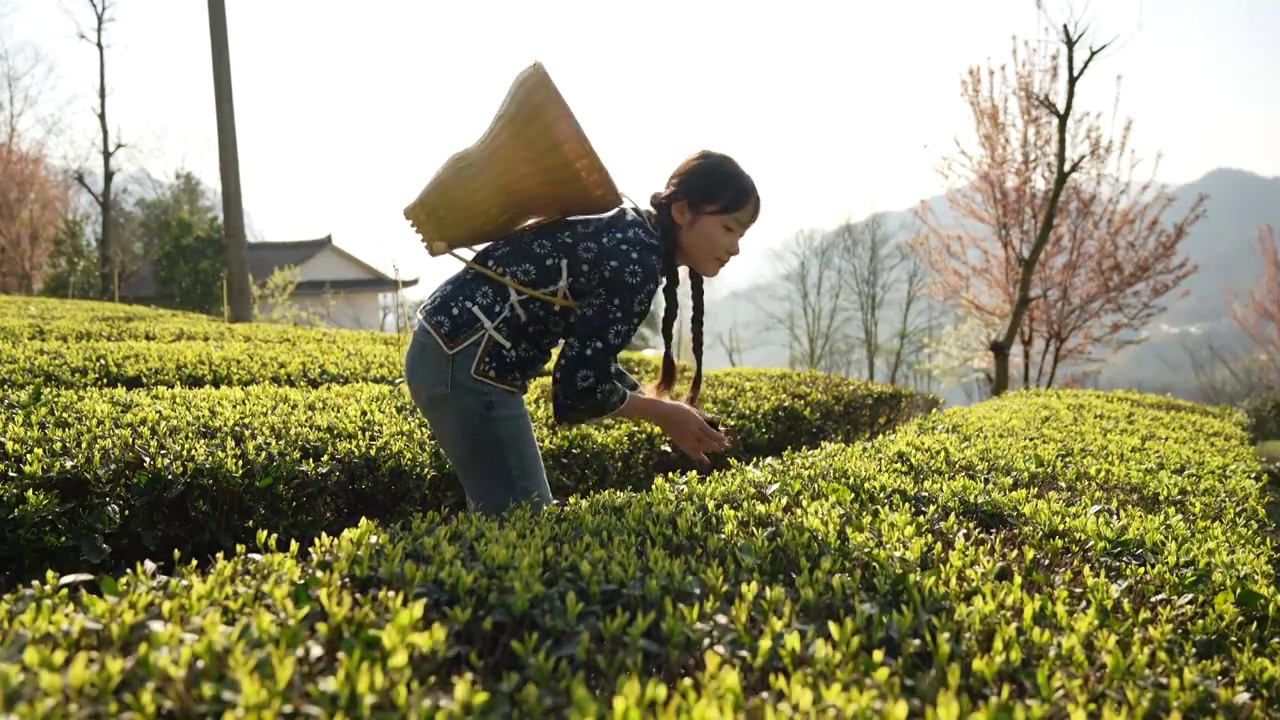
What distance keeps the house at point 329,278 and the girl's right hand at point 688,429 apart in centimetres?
3084

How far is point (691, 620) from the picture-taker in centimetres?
173

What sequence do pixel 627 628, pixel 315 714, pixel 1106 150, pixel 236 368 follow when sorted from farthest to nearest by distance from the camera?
1. pixel 1106 150
2. pixel 236 368
3. pixel 627 628
4. pixel 315 714

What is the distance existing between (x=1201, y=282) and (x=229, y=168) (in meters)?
159

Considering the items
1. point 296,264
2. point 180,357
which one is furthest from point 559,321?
point 296,264

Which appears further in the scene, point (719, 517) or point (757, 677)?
point (719, 517)

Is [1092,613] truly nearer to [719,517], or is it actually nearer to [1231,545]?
[719,517]

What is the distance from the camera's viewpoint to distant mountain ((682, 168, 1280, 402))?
4437 inches

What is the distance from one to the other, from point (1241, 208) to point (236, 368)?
184963 millimetres

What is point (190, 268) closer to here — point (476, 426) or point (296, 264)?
point (296, 264)

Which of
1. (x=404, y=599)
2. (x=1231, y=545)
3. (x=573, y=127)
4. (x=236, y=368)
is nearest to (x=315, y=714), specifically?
(x=404, y=599)

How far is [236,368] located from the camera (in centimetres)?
644

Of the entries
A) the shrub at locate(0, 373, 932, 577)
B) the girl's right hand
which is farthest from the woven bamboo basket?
the shrub at locate(0, 373, 932, 577)

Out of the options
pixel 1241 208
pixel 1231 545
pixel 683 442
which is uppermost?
pixel 1241 208

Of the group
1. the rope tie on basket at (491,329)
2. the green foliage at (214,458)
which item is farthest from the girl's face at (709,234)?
the green foliage at (214,458)
